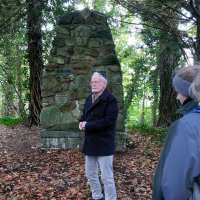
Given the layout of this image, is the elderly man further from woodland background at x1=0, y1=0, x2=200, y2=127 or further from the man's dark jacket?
woodland background at x1=0, y1=0, x2=200, y2=127

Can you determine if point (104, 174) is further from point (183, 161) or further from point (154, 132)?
point (154, 132)

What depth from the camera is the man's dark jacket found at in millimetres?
4422

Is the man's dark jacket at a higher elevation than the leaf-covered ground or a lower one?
higher

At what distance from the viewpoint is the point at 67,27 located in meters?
7.64

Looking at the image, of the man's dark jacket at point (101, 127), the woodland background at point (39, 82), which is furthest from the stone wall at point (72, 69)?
the man's dark jacket at point (101, 127)

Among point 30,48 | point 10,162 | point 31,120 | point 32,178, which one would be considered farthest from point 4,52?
point 32,178

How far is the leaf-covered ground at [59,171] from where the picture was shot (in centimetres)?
521

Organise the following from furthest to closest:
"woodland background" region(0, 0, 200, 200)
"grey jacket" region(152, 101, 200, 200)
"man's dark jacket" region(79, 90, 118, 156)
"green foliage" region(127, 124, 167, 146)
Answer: "green foliage" region(127, 124, 167, 146)
"woodland background" region(0, 0, 200, 200)
"man's dark jacket" region(79, 90, 118, 156)
"grey jacket" region(152, 101, 200, 200)

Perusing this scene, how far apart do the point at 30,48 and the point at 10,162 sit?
4619 millimetres

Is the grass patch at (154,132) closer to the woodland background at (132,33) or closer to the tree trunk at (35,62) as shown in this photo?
the woodland background at (132,33)

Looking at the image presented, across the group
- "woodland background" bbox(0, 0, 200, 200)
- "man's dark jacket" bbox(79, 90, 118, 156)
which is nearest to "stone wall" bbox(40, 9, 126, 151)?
"woodland background" bbox(0, 0, 200, 200)

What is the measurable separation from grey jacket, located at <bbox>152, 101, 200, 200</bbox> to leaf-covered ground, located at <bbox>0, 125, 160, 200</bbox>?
3.17 metres

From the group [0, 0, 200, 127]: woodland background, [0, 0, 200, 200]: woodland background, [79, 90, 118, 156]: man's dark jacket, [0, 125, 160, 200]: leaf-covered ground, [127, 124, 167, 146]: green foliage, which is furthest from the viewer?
[127, 124, 167, 146]: green foliage

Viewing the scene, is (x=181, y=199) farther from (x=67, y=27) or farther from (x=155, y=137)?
(x=155, y=137)
